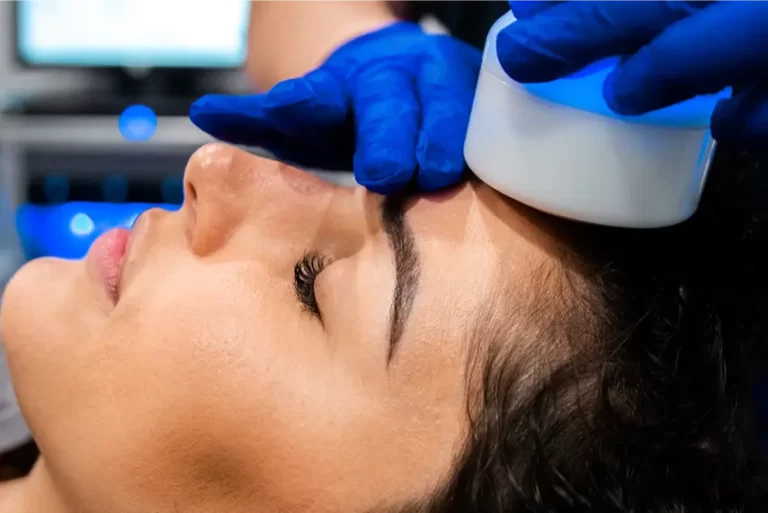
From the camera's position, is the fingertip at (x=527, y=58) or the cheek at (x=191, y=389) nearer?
the fingertip at (x=527, y=58)

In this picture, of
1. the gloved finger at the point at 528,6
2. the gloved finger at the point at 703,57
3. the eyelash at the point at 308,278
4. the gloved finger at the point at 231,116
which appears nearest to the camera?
the gloved finger at the point at 703,57

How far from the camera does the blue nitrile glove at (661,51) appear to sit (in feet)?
1.52

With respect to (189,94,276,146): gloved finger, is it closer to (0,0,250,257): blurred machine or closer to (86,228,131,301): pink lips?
(86,228,131,301): pink lips

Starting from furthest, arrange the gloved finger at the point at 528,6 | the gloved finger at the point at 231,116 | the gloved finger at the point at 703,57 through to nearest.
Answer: the gloved finger at the point at 231,116 < the gloved finger at the point at 528,6 < the gloved finger at the point at 703,57

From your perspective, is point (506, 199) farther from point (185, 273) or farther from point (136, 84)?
point (136, 84)

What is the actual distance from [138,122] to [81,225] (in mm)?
309

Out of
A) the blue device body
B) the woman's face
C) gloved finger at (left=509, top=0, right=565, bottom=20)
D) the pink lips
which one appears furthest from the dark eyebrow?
the blue device body

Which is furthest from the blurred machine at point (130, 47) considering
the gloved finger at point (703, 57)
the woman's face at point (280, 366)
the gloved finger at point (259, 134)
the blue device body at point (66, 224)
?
the gloved finger at point (703, 57)

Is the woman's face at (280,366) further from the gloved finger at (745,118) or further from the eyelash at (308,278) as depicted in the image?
the gloved finger at (745,118)

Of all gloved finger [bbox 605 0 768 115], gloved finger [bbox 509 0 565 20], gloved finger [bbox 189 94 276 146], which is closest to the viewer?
gloved finger [bbox 605 0 768 115]

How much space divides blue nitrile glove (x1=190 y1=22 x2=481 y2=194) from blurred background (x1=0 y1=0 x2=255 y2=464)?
86cm

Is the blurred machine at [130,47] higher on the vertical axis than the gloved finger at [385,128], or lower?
lower

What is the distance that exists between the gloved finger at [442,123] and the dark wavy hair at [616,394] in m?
0.13

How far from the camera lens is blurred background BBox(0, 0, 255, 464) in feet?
A: 5.43
